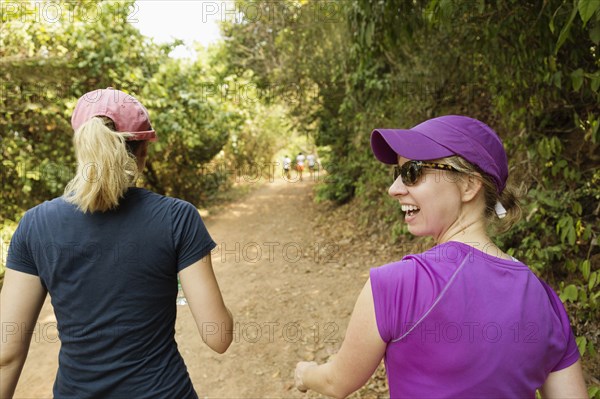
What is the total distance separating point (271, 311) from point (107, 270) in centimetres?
457

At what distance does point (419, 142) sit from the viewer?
131cm

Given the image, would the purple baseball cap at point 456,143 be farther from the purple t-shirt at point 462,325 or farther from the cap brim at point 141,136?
the cap brim at point 141,136

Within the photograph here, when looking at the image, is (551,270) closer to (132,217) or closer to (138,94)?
(132,217)

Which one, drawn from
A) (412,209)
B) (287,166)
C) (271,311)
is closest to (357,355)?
(412,209)

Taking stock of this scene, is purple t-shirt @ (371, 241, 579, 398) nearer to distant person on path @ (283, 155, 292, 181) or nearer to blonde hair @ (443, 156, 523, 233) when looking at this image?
blonde hair @ (443, 156, 523, 233)

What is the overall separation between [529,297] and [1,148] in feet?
28.3

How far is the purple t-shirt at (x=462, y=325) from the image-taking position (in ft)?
3.64

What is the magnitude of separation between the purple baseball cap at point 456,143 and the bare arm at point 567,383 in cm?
53

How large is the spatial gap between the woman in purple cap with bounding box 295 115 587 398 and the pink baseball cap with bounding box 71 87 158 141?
93 centimetres

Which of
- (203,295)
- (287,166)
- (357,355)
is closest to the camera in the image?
(357,355)

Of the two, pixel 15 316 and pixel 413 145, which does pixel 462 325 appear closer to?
pixel 413 145

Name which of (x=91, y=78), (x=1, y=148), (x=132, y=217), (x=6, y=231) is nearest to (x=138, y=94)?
(x=91, y=78)

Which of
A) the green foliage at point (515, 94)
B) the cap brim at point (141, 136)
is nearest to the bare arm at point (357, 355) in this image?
the cap brim at point (141, 136)

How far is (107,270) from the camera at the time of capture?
1555 mm
